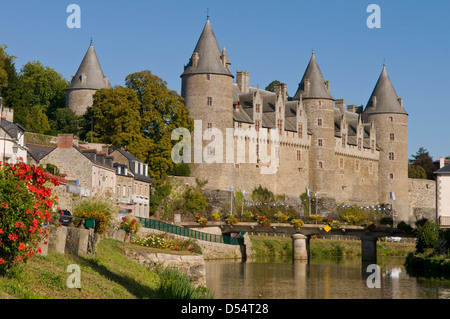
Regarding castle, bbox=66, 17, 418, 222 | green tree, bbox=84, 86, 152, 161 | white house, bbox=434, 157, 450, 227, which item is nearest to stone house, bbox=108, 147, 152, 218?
green tree, bbox=84, 86, 152, 161

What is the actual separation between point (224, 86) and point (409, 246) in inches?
774

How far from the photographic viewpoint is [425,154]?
97312mm

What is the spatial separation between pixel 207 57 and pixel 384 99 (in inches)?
1031

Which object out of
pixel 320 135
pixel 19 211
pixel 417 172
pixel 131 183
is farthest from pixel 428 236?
pixel 417 172

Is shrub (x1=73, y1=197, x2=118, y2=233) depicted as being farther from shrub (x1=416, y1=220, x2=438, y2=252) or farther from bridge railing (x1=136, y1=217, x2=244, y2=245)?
shrub (x1=416, y1=220, x2=438, y2=252)

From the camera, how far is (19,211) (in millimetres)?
12508

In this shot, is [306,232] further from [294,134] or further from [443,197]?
[294,134]

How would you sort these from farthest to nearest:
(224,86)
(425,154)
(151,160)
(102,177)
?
(425,154) → (224,86) → (151,160) → (102,177)

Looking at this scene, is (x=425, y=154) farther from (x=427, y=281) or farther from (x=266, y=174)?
(x=427, y=281)

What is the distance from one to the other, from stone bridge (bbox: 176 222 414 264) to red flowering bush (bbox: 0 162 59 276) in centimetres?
3507

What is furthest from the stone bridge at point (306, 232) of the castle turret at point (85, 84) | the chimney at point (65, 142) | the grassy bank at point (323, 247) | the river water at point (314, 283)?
the castle turret at point (85, 84)
